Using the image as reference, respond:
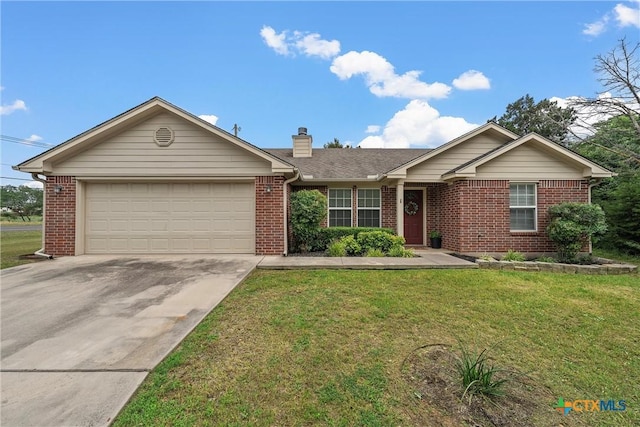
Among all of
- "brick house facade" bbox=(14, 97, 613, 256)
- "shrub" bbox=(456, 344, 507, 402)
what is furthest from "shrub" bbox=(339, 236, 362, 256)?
"shrub" bbox=(456, 344, 507, 402)

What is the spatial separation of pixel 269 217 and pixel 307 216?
1221mm

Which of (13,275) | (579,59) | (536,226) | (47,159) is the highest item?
(579,59)

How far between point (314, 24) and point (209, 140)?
770cm

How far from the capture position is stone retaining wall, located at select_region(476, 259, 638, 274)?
680cm

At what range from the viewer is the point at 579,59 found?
37.8 ft

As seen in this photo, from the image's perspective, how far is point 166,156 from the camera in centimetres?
847

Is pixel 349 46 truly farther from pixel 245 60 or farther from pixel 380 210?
pixel 380 210

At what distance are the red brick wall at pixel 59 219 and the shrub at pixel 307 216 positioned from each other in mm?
6689

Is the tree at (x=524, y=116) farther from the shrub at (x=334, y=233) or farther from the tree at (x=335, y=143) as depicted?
the shrub at (x=334, y=233)

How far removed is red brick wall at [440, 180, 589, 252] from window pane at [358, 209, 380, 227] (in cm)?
308

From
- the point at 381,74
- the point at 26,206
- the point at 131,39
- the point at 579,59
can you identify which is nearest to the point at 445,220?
the point at 579,59

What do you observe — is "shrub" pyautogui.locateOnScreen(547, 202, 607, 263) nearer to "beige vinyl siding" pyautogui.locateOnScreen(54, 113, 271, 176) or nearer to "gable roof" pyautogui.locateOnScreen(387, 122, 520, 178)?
"gable roof" pyautogui.locateOnScreen(387, 122, 520, 178)

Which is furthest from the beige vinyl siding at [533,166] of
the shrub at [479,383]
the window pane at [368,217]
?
the shrub at [479,383]

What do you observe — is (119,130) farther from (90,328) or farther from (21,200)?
(21,200)
